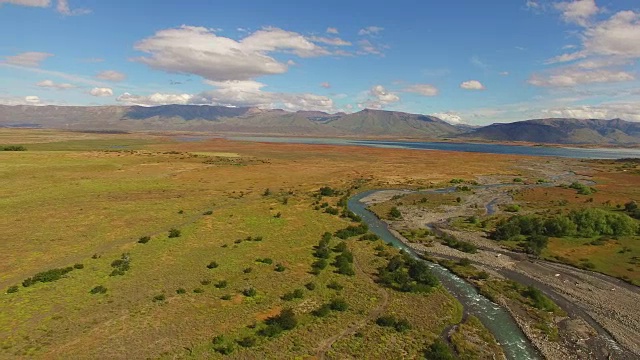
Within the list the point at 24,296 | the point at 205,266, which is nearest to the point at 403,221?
the point at 205,266

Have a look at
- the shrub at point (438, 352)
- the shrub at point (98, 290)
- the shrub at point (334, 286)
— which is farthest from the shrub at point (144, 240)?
the shrub at point (438, 352)

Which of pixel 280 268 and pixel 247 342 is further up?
pixel 280 268

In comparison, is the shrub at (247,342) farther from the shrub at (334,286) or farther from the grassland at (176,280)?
the shrub at (334,286)

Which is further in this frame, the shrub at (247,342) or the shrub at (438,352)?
the shrub at (247,342)

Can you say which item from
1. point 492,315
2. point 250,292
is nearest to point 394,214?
point 492,315

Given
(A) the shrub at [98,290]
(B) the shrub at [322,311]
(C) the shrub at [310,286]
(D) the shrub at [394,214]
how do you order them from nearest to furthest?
(B) the shrub at [322,311] < (A) the shrub at [98,290] < (C) the shrub at [310,286] < (D) the shrub at [394,214]

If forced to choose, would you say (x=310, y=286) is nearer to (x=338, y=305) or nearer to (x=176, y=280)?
(x=338, y=305)

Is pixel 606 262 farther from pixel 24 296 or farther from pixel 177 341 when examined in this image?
pixel 24 296

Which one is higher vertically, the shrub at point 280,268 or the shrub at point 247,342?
the shrub at point 280,268

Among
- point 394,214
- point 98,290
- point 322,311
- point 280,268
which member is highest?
point 394,214

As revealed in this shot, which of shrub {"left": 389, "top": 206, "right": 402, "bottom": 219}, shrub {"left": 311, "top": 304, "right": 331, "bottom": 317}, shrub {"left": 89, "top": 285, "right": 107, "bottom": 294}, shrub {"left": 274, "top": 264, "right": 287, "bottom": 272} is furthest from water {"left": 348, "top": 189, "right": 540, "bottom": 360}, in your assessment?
shrub {"left": 89, "top": 285, "right": 107, "bottom": 294}

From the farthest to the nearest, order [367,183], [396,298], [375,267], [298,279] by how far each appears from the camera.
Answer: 1. [367,183]
2. [375,267]
3. [298,279]
4. [396,298]
